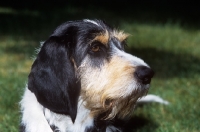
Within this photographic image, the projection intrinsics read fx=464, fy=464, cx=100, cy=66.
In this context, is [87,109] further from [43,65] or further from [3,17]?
[3,17]

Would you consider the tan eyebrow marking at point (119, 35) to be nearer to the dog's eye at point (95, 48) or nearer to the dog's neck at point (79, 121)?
the dog's eye at point (95, 48)

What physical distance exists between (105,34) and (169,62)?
219 inches

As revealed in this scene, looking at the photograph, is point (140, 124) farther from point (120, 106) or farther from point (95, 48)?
point (95, 48)

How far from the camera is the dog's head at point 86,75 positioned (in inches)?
181

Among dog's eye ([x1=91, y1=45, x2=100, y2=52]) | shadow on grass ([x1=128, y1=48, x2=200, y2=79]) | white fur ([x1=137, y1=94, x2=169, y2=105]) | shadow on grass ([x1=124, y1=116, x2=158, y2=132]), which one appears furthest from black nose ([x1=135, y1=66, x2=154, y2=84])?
shadow on grass ([x1=128, y1=48, x2=200, y2=79])

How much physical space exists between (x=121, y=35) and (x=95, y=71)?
677 millimetres

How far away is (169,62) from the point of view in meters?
10.3

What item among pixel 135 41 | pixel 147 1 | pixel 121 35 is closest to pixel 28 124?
pixel 121 35

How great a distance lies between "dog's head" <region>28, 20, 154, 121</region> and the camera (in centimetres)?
459

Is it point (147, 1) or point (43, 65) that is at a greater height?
point (43, 65)

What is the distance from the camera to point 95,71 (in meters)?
4.79

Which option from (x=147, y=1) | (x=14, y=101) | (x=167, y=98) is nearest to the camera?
(x=14, y=101)

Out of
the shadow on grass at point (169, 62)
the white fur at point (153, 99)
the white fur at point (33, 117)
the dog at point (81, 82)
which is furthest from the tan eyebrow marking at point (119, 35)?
the shadow on grass at point (169, 62)

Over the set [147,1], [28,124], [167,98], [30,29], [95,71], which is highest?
[95,71]
